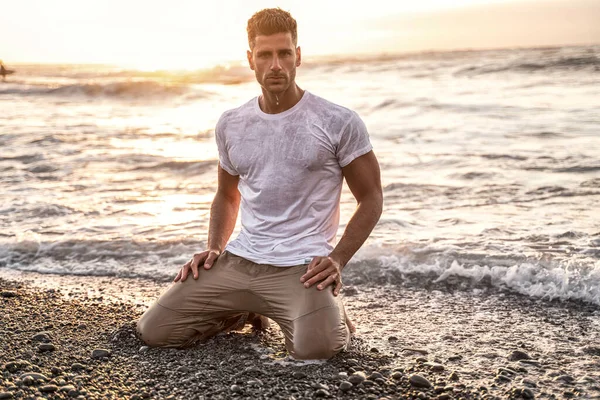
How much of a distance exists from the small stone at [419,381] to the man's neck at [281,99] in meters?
1.90

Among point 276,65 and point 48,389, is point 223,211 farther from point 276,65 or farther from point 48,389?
point 48,389

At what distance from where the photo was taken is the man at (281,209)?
4281mm

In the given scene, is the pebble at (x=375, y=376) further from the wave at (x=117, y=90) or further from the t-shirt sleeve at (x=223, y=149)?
the wave at (x=117, y=90)

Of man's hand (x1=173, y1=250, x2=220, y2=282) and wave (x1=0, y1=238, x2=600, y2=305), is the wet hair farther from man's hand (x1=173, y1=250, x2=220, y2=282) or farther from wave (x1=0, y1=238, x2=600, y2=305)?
wave (x1=0, y1=238, x2=600, y2=305)

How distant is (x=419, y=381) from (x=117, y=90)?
2996 centimetres

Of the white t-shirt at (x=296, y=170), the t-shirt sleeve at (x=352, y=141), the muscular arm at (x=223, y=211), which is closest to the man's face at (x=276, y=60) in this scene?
the white t-shirt at (x=296, y=170)

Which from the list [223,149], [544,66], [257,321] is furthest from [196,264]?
[544,66]

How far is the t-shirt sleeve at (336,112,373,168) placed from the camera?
429 centimetres

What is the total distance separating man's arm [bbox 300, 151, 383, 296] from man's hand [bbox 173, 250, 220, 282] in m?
0.72

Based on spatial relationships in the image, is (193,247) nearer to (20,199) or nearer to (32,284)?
(32,284)

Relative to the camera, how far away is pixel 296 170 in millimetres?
4344

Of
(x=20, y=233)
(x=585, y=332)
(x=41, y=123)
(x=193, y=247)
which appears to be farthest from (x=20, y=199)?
(x=41, y=123)

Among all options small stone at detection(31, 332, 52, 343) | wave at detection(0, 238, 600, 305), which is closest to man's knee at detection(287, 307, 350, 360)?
small stone at detection(31, 332, 52, 343)

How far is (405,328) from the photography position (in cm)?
492
